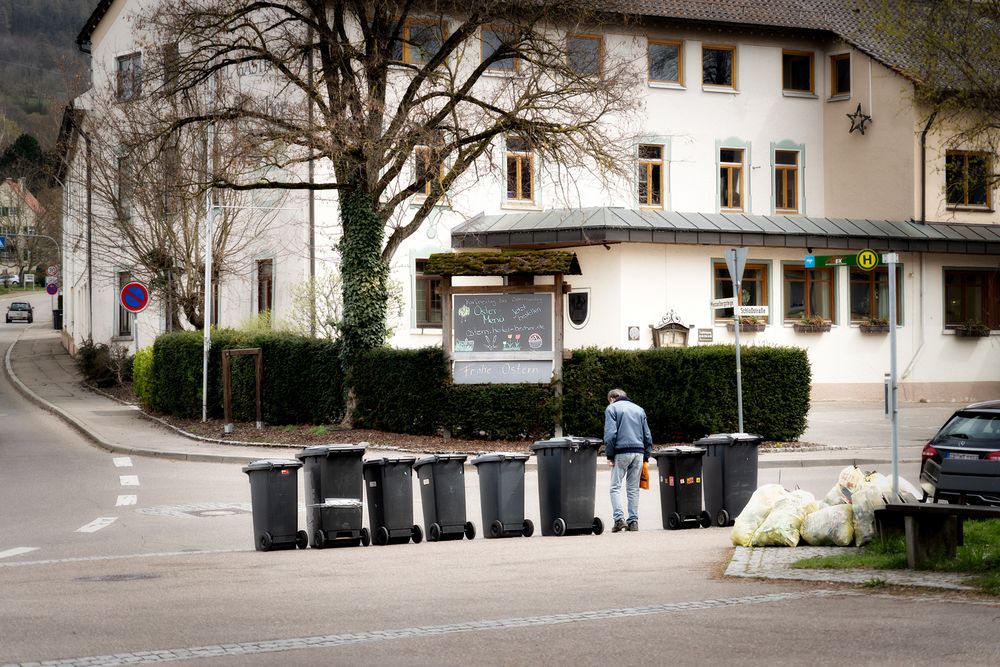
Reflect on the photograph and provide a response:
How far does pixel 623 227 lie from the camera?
33.8m

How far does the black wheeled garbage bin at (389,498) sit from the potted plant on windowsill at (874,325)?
26.2 m

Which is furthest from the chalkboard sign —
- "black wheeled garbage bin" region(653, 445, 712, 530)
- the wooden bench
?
the wooden bench

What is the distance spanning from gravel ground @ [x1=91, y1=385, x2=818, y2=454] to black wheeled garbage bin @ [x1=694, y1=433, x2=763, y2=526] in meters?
8.28

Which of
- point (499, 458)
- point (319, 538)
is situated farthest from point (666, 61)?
point (319, 538)

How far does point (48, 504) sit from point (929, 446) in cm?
1094

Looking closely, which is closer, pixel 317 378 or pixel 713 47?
pixel 317 378

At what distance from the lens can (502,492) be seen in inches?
570

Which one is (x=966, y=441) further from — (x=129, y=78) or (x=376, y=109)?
(x=129, y=78)

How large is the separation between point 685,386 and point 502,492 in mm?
10611


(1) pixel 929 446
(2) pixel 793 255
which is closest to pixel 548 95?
(1) pixel 929 446

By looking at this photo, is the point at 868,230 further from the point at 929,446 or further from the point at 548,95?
the point at 929,446

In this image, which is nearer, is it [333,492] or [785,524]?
[785,524]

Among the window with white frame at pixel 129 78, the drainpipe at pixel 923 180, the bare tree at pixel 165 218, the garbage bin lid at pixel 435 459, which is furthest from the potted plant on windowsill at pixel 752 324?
the garbage bin lid at pixel 435 459

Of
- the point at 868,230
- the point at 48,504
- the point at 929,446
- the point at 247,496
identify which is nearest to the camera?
the point at 929,446
